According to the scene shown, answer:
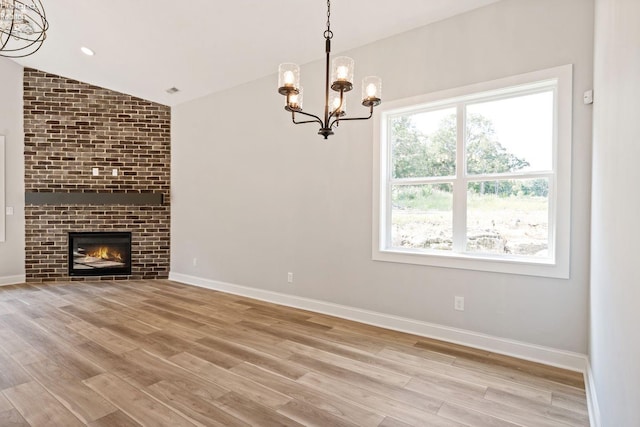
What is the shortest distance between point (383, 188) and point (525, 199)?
1300mm

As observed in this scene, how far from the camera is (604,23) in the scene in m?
1.95

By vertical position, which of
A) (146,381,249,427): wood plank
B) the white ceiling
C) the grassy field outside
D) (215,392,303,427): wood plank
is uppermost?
the white ceiling

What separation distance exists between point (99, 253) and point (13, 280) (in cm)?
125

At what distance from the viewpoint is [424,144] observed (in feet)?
11.3

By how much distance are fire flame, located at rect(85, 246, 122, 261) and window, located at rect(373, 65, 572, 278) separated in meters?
4.66

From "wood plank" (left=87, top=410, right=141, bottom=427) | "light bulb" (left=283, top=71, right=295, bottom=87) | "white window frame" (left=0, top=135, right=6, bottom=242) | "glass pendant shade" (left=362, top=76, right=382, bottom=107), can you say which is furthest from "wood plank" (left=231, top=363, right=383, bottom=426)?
"white window frame" (left=0, top=135, right=6, bottom=242)

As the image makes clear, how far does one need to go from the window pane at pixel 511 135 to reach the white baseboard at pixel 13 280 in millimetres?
6780

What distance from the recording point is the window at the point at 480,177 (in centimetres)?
273

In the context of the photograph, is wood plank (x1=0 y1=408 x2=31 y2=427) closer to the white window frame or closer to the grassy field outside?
the grassy field outside

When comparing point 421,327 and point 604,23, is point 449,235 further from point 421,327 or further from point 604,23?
point 604,23

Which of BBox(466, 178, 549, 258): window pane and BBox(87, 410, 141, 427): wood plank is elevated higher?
BBox(466, 178, 549, 258): window pane

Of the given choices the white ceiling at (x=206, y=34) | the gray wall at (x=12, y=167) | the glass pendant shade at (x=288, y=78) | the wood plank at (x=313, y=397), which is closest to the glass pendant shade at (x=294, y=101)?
the glass pendant shade at (x=288, y=78)

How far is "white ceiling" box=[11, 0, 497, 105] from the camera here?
3.23 meters

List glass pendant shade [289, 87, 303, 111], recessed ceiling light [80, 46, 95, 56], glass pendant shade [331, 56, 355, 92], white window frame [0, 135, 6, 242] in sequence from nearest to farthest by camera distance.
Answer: glass pendant shade [331, 56, 355, 92] < glass pendant shade [289, 87, 303, 111] < recessed ceiling light [80, 46, 95, 56] < white window frame [0, 135, 6, 242]
